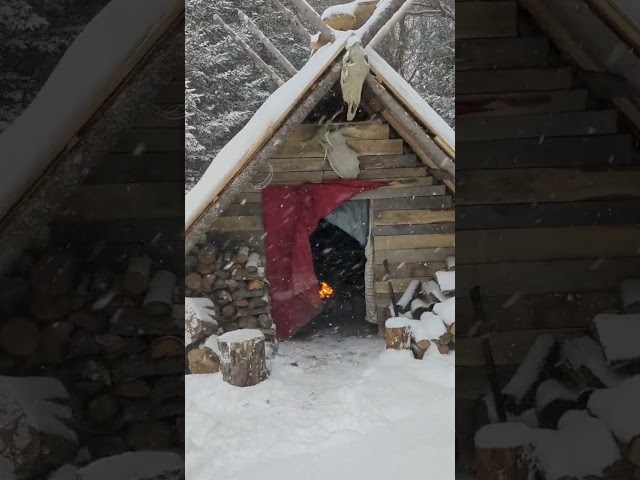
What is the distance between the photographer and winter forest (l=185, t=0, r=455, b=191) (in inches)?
520

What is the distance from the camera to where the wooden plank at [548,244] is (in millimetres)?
1269

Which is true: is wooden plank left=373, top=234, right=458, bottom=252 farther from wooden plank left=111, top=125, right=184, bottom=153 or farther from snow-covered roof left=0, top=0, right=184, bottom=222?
snow-covered roof left=0, top=0, right=184, bottom=222

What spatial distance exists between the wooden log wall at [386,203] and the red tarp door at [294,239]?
0.13 m

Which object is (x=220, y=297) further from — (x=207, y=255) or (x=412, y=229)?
(x=412, y=229)

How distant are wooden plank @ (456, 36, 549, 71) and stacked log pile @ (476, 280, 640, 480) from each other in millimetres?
567

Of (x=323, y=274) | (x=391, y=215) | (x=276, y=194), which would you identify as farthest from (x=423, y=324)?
(x=323, y=274)

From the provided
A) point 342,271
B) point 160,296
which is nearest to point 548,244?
point 160,296

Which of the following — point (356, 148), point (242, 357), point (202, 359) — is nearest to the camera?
point (242, 357)

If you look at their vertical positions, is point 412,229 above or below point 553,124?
above

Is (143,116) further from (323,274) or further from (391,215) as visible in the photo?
(323,274)

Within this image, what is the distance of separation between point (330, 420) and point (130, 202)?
3942 mm

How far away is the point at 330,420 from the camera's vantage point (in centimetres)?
476

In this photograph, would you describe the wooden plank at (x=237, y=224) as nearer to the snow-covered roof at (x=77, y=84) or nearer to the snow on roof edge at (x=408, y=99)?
the snow on roof edge at (x=408, y=99)

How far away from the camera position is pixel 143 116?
118cm
